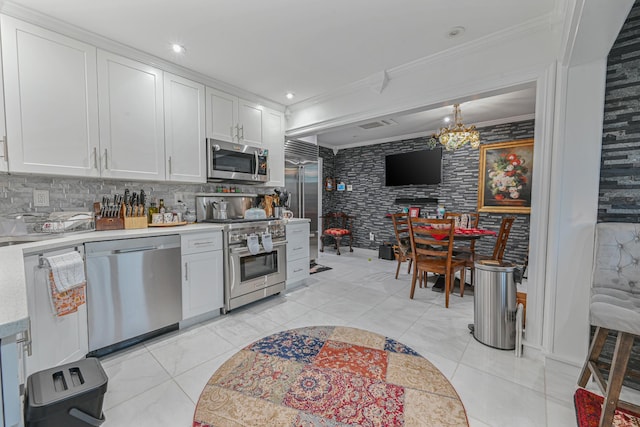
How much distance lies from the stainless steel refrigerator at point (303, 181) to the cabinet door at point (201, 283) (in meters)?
2.10

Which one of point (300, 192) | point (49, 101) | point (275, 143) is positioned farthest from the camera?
point (300, 192)

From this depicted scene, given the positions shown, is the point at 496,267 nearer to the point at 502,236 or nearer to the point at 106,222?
the point at 502,236

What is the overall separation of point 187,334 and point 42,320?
3.32 ft

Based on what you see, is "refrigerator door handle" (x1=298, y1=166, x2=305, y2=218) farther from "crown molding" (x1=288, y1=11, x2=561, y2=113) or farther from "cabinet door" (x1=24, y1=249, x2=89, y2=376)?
"cabinet door" (x1=24, y1=249, x2=89, y2=376)

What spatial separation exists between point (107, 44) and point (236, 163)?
1.52m

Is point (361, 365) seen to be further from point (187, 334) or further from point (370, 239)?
point (370, 239)

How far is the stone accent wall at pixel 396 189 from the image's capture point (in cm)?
427

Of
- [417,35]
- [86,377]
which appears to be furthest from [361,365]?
[417,35]

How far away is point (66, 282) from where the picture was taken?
169cm

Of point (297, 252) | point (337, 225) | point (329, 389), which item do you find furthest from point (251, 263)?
point (337, 225)

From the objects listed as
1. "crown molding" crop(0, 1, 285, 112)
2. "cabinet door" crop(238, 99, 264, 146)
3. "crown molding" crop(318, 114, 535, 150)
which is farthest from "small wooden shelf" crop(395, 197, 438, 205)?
"crown molding" crop(0, 1, 285, 112)

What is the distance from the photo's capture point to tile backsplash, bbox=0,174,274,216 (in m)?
2.08

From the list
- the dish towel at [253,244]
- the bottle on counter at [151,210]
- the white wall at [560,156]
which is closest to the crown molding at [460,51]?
the white wall at [560,156]

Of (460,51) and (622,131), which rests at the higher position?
(460,51)
